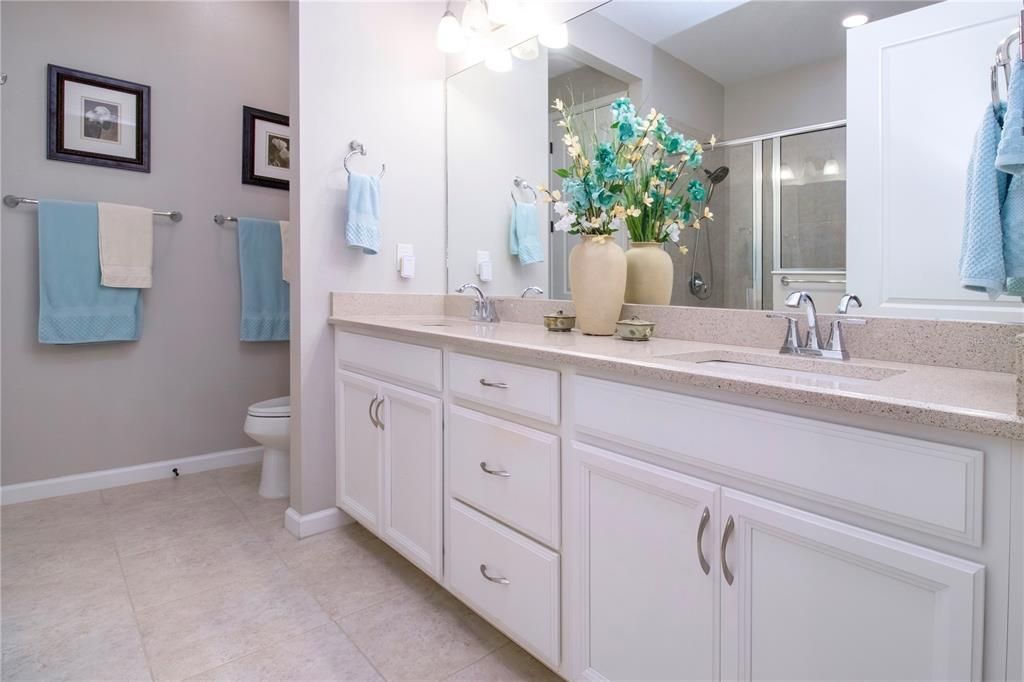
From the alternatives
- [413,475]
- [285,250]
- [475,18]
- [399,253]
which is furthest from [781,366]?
[285,250]

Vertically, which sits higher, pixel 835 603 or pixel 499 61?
pixel 499 61

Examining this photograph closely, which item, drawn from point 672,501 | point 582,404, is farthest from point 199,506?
point 672,501

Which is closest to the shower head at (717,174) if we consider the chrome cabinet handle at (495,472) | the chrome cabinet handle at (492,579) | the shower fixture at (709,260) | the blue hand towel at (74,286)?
the shower fixture at (709,260)

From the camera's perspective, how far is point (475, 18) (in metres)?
2.29

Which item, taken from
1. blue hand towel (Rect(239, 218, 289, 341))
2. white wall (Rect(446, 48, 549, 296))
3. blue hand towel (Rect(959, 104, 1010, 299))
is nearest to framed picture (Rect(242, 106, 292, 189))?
blue hand towel (Rect(239, 218, 289, 341))

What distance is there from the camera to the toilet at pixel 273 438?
2.43 meters

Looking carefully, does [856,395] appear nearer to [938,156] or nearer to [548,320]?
[938,156]

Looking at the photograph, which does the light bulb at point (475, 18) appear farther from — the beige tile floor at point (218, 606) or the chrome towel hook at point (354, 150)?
the beige tile floor at point (218, 606)

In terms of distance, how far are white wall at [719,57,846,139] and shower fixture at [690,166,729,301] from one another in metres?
0.10

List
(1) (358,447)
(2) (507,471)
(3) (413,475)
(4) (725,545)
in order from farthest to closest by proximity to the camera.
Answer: (1) (358,447) < (3) (413,475) < (2) (507,471) < (4) (725,545)

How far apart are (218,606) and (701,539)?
148 cm

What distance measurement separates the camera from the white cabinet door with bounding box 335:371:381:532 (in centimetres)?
189

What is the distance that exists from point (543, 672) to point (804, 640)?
772mm

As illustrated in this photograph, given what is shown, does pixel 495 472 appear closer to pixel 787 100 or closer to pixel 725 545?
pixel 725 545
